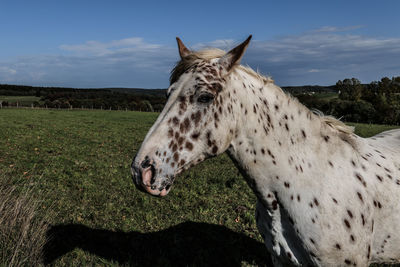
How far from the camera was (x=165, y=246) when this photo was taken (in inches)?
205

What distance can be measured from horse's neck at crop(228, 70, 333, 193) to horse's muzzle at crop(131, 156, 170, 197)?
80 centimetres

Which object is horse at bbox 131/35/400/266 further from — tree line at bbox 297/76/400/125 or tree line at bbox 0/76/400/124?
tree line at bbox 297/76/400/125

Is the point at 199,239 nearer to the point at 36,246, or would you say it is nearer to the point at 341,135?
the point at 36,246

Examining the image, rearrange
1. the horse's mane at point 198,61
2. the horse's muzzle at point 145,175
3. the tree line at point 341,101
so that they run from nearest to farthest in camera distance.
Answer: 1. the horse's muzzle at point 145,175
2. the horse's mane at point 198,61
3. the tree line at point 341,101

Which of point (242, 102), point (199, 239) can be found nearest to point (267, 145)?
point (242, 102)

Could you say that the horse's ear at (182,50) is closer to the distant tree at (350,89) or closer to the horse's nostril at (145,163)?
the horse's nostril at (145,163)

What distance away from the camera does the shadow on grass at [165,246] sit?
478 centimetres

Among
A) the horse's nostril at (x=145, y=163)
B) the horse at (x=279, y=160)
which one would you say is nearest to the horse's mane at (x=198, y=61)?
the horse at (x=279, y=160)

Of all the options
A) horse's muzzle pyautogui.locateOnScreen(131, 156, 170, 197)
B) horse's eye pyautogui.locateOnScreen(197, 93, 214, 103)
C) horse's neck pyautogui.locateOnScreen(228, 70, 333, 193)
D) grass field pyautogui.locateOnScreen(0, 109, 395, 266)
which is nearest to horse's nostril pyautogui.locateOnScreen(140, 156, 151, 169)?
horse's muzzle pyautogui.locateOnScreen(131, 156, 170, 197)

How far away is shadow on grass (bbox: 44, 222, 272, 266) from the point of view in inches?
188

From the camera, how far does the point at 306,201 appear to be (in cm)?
262

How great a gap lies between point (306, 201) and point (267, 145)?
0.65 meters

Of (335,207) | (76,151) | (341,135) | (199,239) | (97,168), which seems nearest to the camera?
(335,207)

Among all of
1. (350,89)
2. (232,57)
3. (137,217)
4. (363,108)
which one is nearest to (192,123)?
(232,57)
